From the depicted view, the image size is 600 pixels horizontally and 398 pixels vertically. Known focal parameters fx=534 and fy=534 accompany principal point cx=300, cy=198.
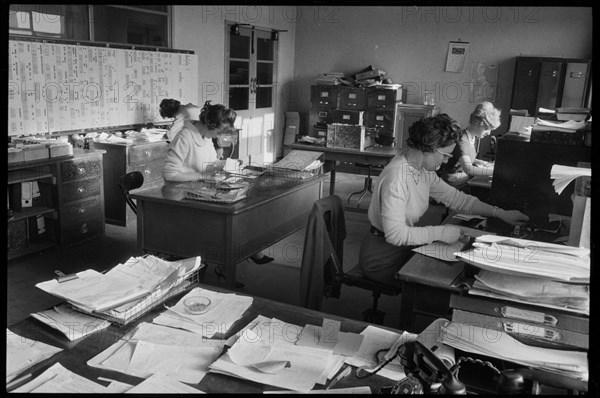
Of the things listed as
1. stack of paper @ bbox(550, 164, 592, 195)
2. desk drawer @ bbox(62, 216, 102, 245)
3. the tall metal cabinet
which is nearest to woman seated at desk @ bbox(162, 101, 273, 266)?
desk drawer @ bbox(62, 216, 102, 245)

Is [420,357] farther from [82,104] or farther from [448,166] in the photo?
[82,104]

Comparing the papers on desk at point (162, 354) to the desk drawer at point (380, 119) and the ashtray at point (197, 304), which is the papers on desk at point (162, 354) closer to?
the ashtray at point (197, 304)

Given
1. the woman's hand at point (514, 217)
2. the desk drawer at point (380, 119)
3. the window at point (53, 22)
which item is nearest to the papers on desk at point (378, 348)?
the woman's hand at point (514, 217)

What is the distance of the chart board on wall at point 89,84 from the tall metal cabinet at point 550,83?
13.6 ft

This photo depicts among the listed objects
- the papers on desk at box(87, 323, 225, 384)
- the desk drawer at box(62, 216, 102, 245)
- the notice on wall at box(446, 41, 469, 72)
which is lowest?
the desk drawer at box(62, 216, 102, 245)

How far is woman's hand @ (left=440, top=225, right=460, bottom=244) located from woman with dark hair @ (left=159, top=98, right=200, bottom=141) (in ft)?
10.4

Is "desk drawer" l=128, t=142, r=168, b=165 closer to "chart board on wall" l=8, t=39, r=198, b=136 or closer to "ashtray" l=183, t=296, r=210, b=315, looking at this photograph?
"chart board on wall" l=8, t=39, r=198, b=136

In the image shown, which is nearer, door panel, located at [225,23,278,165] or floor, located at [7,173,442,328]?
floor, located at [7,173,442,328]

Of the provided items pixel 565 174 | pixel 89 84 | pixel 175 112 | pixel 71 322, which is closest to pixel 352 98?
pixel 175 112

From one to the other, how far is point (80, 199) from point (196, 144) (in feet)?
4.50

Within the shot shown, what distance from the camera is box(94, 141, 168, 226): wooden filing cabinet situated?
468cm

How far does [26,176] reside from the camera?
3799 mm

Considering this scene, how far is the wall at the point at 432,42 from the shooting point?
6934 millimetres

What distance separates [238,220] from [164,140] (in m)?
2.57
